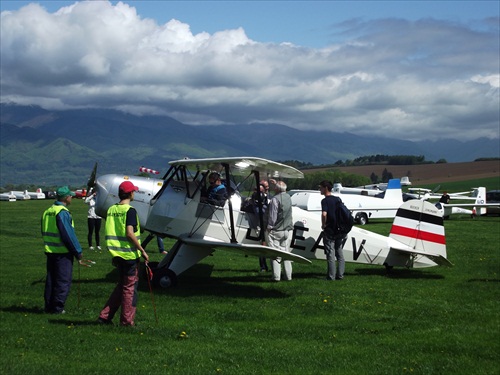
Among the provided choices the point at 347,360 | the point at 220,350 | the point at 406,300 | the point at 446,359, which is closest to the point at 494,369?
the point at 446,359

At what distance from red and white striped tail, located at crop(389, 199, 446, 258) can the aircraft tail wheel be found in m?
5.08

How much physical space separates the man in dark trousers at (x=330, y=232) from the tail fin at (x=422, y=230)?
6.08 ft

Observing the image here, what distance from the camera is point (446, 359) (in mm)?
6996

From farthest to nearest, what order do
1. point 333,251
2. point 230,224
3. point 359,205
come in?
point 359,205 → point 333,251 → point 230,224

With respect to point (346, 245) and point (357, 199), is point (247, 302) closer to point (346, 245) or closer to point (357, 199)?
point (346, 245)

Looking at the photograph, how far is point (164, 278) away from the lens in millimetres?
11781

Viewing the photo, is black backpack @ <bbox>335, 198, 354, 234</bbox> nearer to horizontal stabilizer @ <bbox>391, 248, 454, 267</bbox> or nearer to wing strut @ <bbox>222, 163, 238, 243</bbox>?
horizontal stabilizer @ <bbox>391, 248, 454, 267</bbox>

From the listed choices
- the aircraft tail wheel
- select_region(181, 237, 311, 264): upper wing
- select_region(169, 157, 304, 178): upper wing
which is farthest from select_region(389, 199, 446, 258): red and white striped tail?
the aircraft tail wheel

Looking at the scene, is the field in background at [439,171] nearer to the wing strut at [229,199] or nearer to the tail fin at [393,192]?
the tail fin at [393,192]

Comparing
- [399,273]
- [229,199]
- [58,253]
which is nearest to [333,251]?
[399,273]

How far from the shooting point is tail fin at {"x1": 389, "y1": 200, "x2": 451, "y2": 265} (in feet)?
44.0

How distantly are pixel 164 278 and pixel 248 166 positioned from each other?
104 inches

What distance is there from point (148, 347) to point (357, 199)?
30184mm

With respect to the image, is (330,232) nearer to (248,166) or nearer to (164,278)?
(248,166)
